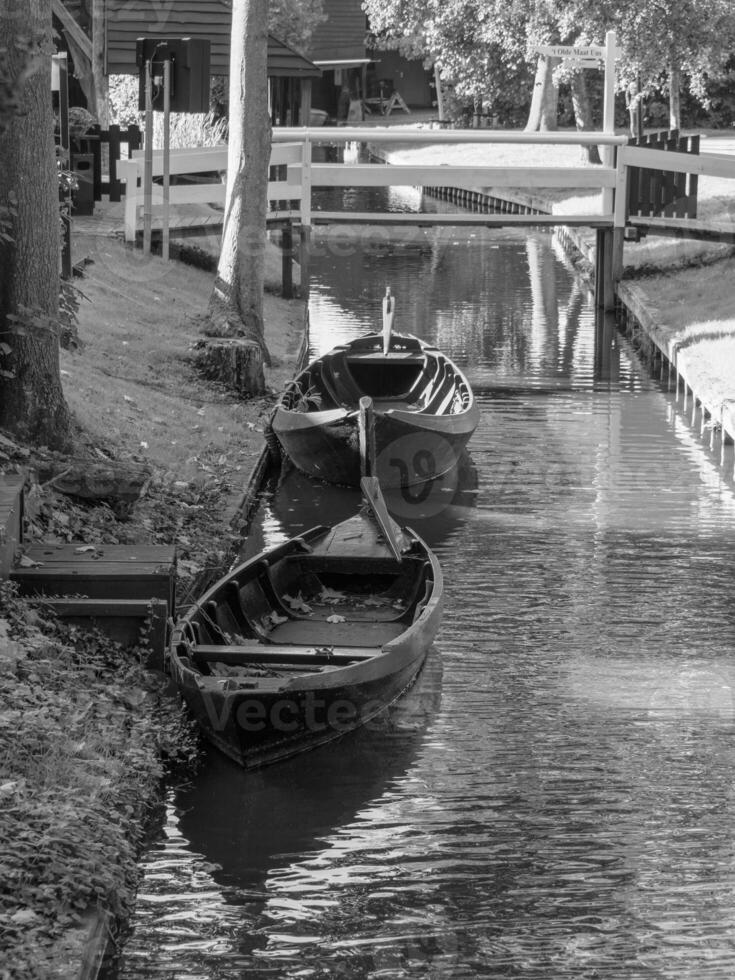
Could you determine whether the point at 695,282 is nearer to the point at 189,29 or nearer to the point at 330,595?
the point at 189,29

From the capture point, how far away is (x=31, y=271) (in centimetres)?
1188

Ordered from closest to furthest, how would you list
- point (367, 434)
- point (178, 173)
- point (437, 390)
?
1. point (367, 434)
2. point (437, 390)
3. point (178, 173)

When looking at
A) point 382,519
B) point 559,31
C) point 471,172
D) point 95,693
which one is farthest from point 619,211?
point 95,693

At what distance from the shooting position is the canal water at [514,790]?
7133mm

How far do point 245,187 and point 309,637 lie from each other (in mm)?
10914

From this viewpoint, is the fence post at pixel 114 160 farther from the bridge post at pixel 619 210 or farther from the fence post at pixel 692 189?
the fence post at pixel 692 189

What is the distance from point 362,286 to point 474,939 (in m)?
26.1

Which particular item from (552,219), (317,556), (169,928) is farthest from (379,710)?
(552,219)

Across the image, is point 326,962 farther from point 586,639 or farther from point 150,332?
point 150,332

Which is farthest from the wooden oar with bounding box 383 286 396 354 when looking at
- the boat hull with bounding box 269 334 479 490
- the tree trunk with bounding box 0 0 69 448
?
the tree trunk with bounding box 0 0 69 448

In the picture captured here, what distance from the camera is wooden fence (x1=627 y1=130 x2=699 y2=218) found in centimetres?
2980

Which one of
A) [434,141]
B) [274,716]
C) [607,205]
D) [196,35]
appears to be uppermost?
[196,35]

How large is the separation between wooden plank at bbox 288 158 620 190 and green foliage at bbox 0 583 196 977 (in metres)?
20.4

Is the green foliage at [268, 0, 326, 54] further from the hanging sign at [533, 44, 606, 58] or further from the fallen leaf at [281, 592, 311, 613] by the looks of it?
the fallen leaf at [281, 592, 311, 613]
